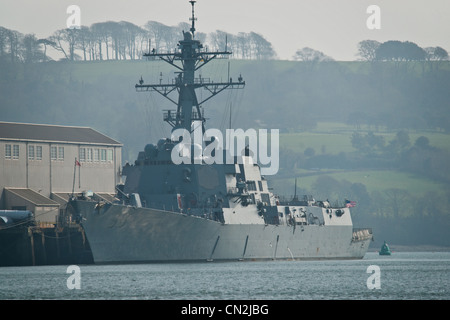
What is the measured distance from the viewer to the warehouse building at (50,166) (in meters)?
61.5

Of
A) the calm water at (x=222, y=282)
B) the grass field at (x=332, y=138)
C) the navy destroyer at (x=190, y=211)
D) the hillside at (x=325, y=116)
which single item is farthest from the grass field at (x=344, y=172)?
the calm water at (x=222, y=282)

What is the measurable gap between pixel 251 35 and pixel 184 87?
301 feet

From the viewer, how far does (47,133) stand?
2653 inches

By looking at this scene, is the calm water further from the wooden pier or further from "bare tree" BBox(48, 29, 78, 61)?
"bare tree" BBox(48, 29, 78, 61)

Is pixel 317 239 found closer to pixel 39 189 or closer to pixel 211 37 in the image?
pixel 39 189

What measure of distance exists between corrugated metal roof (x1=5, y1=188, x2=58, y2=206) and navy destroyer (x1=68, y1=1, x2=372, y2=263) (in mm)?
11779

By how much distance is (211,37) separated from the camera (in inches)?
5561

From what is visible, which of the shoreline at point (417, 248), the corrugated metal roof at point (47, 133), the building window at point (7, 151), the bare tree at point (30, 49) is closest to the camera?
the building window at point (7, 151)

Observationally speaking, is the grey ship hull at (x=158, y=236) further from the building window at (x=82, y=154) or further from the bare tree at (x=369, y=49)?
the bare tree at (x=369, y=49)

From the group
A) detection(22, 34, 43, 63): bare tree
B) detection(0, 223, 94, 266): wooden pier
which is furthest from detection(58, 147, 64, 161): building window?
detection(22, 34, 43, 63): bare tree

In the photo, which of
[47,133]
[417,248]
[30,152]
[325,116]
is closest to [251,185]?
[30,152]

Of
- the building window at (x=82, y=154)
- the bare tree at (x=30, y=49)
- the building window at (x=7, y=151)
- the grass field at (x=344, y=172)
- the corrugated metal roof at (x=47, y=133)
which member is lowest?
the grass field at (x=344, y=172)

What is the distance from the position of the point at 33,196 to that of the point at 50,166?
12.7ft

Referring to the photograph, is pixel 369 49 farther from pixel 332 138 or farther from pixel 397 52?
pixel 332 138
